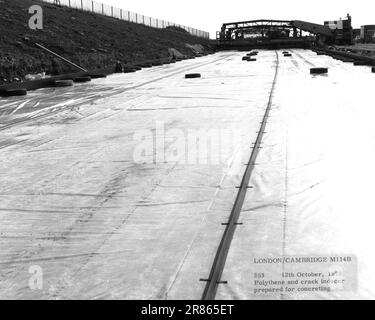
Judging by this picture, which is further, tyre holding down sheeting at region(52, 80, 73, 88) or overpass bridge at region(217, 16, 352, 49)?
overpass bridge at region(217, 16, 352, 49)

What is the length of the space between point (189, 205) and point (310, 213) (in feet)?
3.86

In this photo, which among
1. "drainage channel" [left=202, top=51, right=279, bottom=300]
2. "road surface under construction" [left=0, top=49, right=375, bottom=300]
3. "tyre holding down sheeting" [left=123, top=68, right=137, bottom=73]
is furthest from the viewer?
"tyre holding down sheeting" [left=123, top=68, right=137, bottom=73]

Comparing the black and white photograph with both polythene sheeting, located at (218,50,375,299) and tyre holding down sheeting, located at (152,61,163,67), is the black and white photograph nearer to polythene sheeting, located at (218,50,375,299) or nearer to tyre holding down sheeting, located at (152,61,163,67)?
polythene sheeting, located at (218,50,375,299)

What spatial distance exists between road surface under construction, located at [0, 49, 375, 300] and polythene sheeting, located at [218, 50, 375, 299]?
0.01m

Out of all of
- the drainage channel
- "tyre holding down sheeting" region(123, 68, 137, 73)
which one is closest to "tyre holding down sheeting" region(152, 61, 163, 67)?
"tyre holding down sheeting" region(123, 68, 137, 73)

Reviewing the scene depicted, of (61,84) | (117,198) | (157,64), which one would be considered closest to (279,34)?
(157,64)

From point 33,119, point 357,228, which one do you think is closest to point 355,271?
point 357,228

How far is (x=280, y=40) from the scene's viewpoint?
58.0m

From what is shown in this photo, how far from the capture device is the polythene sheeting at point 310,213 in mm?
3451

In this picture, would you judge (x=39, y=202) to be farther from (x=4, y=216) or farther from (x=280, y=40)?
(x=280, y=40)

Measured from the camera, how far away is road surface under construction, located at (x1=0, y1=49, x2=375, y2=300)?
3512mm

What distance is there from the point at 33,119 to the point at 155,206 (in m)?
6.46
